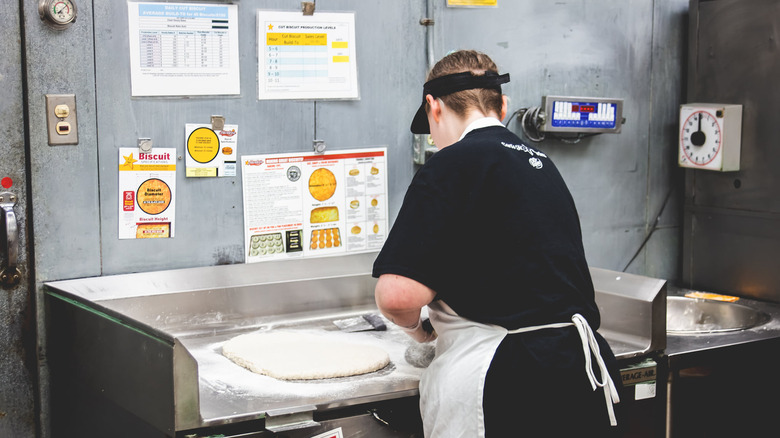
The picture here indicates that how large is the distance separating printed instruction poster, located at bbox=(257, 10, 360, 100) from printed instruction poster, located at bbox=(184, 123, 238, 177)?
0.18 meters

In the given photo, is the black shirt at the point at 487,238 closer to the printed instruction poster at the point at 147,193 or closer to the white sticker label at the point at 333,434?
the white sticker label at the point at 333,434

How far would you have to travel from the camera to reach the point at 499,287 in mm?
1845

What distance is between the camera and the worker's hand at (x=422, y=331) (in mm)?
2125

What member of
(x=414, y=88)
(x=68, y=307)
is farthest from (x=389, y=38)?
(x=68, y=307)

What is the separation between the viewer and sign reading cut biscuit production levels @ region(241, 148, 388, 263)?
107 inches

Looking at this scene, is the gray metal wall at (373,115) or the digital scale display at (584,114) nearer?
the gray metal wall at (373,115)

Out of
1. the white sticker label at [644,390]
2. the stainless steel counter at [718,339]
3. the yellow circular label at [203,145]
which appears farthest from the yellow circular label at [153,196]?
the stainless steel counter at [718,339]

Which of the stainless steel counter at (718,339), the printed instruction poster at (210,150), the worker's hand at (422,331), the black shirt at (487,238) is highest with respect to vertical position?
the printed instruction poster at (210,150)

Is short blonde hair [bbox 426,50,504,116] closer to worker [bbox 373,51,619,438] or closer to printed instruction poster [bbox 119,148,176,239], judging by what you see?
worker [bbox 373,51,619,438]

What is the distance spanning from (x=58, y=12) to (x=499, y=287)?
4.98 ft

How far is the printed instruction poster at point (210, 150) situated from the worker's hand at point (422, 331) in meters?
0.89

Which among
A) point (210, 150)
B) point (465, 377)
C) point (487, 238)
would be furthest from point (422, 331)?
point (210, 150)

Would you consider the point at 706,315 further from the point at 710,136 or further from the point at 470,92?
the point at 470,92

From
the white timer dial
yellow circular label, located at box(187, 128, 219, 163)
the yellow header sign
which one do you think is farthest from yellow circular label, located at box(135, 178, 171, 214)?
the white timer dial
